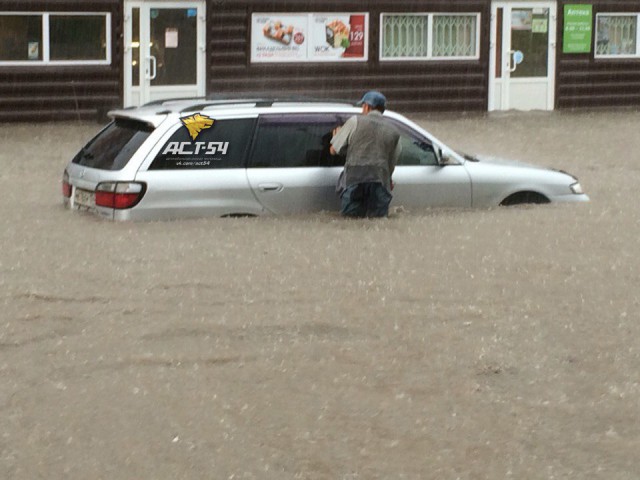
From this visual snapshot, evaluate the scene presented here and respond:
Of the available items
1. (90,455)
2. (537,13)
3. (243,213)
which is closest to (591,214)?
(243,213)

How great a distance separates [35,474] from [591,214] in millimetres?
8380

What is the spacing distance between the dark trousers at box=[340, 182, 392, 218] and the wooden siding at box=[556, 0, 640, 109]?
1658 cm

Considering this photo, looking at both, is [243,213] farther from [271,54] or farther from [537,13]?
[537,13]

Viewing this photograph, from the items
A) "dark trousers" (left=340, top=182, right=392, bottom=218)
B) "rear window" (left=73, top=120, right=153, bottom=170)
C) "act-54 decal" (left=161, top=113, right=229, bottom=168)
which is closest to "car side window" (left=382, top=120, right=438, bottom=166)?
"dark trousers" (left=340, top=182, right=392, bottom=218)

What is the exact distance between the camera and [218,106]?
12352 millimetres

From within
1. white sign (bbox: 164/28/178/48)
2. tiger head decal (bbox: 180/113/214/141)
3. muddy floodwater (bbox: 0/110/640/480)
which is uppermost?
white sign (bbox: 164/28/178/48)

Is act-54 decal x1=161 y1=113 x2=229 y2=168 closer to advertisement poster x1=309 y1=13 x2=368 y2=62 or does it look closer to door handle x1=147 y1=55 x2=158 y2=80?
door handle x1=147 y1=55 x2=158 y2=80

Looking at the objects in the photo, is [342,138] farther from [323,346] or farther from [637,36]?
[637,36]

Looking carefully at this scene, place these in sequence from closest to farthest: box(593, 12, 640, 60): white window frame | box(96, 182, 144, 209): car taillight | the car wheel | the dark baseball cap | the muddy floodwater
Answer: the muddy floodwater, box(96, 182, 144, 209): car taillight, the dark baseball cap, the car wheel, box(593, 12, 640, 60): white window frame

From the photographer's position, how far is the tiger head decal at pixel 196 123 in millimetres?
12031

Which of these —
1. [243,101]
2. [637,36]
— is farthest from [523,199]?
[637,36]

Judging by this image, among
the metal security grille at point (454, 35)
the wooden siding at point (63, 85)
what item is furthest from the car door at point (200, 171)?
the metal security grille at point (454, 35)

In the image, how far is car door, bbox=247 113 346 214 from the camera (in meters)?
12.3

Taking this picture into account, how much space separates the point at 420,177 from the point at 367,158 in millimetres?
734
